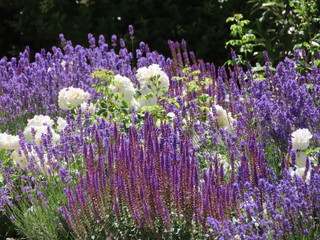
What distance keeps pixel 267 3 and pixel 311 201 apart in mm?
3850

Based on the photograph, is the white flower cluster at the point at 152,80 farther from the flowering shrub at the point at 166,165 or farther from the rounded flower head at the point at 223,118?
the rounded flower head at the point at 223,118

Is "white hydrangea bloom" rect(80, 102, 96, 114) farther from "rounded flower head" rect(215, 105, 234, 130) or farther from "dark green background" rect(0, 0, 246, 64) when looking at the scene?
"dark green background" rect(0, 0, 246, 64)

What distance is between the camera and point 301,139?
154 inches

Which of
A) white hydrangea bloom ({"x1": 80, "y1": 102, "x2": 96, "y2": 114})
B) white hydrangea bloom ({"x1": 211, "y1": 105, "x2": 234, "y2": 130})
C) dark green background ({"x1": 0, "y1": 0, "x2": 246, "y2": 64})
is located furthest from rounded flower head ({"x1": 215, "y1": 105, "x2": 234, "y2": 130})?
dark green background ({"x1": 0, "y1": 0, "x2": 246, "y2": 64})

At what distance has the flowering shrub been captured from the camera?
3.40 meters

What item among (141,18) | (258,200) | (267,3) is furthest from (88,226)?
(141,18)

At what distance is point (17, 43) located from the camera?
9.39 m

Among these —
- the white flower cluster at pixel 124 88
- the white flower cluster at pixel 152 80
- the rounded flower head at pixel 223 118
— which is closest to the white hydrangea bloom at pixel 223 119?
the rounded flower head at pixel 223 118

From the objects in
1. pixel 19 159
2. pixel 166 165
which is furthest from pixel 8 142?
pixel 166 165

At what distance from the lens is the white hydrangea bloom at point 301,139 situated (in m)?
3.90

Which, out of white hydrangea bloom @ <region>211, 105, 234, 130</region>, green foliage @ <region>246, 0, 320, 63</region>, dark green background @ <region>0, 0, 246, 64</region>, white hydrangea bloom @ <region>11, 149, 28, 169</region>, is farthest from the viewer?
dark green background @ <region>0, 0, 246, 64</region>

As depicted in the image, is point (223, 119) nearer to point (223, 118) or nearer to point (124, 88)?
point (223, 118)

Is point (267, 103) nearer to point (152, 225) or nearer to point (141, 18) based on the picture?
point (152, 225)

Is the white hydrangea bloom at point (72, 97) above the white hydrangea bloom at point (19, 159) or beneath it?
above
